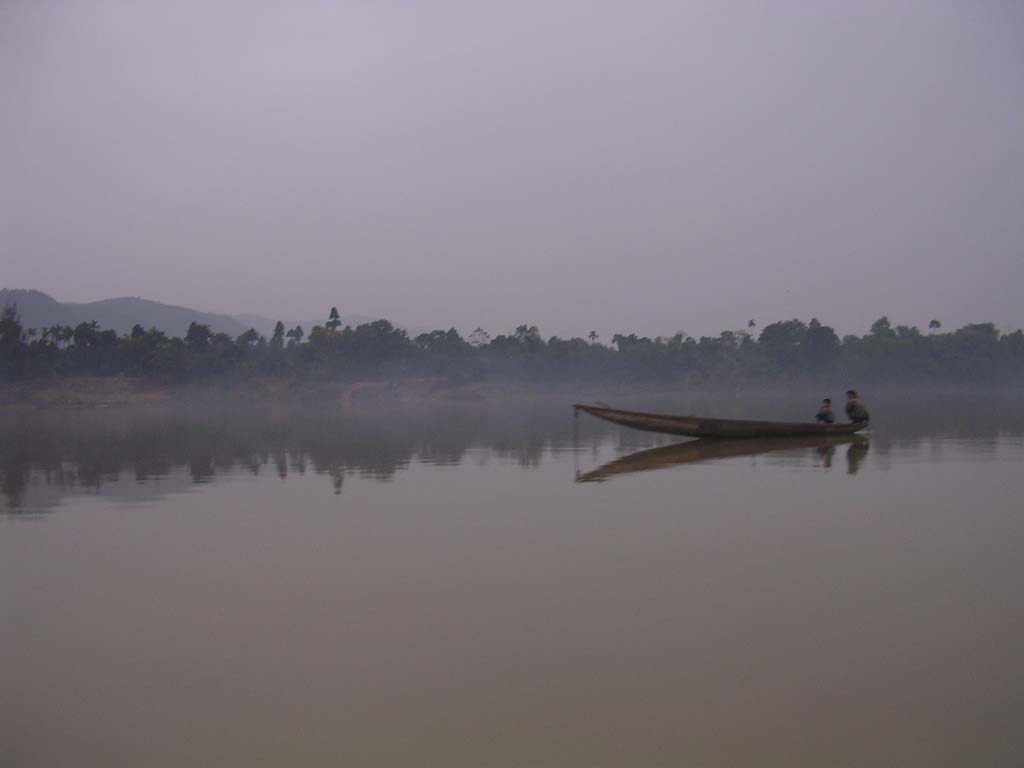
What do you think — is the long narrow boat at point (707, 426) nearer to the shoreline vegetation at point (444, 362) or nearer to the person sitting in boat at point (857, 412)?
the person sitting in boat at point (857, 412)

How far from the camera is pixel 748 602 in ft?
19.0

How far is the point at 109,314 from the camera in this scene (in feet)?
600

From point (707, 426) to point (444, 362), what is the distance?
39.6 metres

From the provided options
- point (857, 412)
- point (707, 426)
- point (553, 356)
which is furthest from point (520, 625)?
point (553, 356)

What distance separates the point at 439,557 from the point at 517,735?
3.42m

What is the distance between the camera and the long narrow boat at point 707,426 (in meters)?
16.2

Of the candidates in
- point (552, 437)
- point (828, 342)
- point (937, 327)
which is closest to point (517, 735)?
point (552, 437)

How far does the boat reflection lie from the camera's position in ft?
43.8

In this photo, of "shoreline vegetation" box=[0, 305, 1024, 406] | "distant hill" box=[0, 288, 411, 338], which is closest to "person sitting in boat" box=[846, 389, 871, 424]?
"shoreline vegetation" box=[0, 305, 1024, 406]

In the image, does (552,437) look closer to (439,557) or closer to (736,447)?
(736,447)

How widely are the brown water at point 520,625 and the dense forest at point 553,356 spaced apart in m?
43.1

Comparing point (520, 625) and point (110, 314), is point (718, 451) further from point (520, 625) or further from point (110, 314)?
point (110, 314)

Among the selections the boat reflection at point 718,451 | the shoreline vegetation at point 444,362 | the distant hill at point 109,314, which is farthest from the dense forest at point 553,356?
the distant hill at point 109,314

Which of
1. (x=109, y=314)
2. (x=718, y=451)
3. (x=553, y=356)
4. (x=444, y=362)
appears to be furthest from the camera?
(x=109, y=314)
